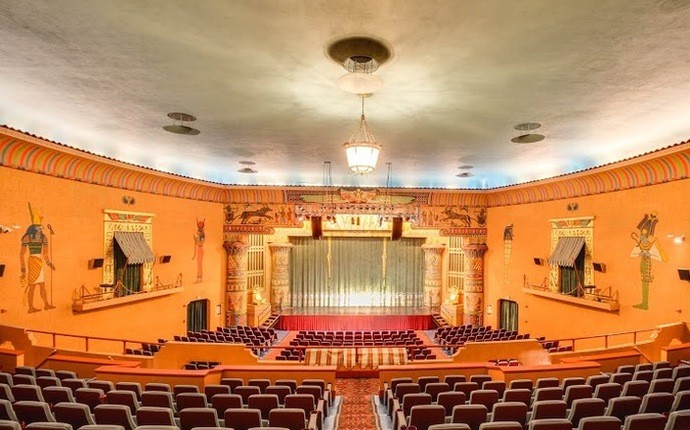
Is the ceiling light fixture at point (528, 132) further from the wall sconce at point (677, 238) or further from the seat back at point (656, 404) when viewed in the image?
the seat back at point (656, 404)

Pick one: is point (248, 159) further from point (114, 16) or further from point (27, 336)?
point (114, 16)

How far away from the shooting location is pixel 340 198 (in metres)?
18.1

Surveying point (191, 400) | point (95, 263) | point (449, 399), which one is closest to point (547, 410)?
point (449, 399)

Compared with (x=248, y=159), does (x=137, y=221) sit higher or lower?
lower

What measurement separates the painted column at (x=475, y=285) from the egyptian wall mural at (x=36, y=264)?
1691cm

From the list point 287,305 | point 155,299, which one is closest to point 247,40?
point 155,299

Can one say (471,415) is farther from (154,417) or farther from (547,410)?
(154,417)

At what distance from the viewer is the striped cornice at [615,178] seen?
10.1 m

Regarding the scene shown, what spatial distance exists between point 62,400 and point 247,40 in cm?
599

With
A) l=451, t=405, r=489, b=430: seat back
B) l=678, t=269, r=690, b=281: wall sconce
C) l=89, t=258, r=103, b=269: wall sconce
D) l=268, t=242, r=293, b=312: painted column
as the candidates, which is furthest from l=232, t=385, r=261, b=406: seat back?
l=268, t=242, r=293, b=312: painted column

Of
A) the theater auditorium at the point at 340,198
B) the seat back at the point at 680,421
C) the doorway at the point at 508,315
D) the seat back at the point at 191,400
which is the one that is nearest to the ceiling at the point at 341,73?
the theater auditorium at the point at 340,198

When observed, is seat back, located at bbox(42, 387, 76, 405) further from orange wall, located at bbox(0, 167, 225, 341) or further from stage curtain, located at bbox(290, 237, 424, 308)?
stage curtain, located at bbox(290, 237, 424, 308)

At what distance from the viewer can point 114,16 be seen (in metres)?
5.02

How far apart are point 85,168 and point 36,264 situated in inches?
124
